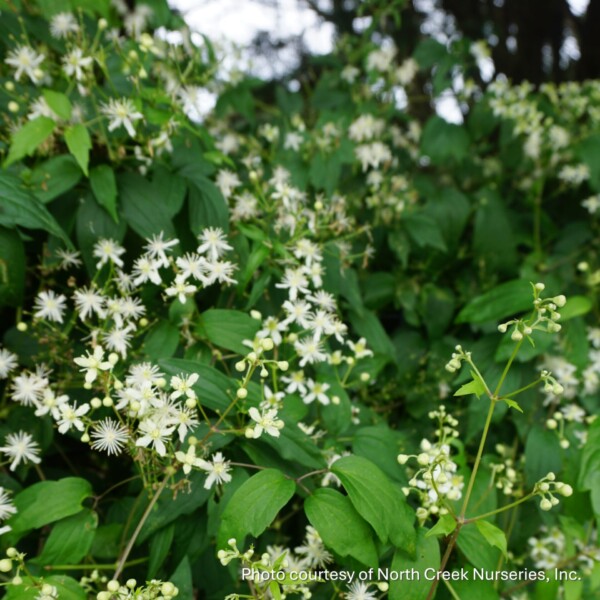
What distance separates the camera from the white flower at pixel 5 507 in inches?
54.6

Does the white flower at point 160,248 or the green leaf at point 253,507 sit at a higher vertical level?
the white flower at point 160,248

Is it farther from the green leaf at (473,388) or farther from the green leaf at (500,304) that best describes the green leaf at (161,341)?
the green leaf at (500,304)

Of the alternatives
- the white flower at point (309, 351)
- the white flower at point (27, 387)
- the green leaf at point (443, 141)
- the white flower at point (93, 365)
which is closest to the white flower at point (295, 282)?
the white flower at point (309, 351)

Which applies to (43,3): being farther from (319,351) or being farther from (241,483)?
(241,483)

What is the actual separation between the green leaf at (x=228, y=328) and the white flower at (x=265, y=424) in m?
0.24

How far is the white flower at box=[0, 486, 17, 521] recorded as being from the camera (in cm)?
→ 139

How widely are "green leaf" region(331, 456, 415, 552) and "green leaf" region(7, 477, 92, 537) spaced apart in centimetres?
60

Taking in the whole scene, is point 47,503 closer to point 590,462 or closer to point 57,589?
point 57,589

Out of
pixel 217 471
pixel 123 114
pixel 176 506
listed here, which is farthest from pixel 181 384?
pixel 123 114

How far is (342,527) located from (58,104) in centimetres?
132

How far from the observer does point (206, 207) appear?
71.9 inches

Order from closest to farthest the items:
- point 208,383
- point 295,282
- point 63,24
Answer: point 208,383, point 295,282, point 63,24

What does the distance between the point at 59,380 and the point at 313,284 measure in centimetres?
78

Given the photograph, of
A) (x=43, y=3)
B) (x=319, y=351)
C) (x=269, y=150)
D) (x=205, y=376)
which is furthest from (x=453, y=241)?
(x=43, y=3)
